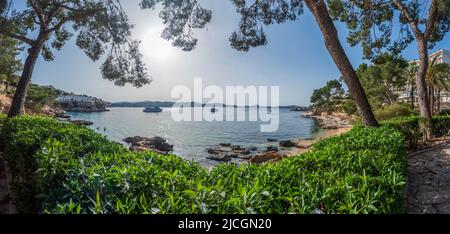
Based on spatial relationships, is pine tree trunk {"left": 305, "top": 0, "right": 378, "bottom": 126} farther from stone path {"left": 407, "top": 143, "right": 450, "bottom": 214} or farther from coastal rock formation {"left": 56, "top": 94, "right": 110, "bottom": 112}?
coastal rock formation {"left": 56, "top": 94, "right": 110, "bottom": 112}

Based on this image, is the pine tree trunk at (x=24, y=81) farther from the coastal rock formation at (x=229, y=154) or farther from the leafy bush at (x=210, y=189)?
the coastal rock formation at (x=229, y=154)

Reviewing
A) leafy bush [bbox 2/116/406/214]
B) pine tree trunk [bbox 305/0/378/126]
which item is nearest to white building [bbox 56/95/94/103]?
pine tree trunk [bbox 305/0/378/126]

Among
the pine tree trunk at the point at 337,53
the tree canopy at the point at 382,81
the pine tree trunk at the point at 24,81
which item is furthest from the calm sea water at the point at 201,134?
the tree canopy at the point at 382,81

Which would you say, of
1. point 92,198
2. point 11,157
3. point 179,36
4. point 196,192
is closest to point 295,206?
point 196,192

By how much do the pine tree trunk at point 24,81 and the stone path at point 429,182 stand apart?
12.0m

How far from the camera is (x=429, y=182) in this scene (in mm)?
Result: 4902

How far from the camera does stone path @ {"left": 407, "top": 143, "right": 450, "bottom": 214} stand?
3742 mm

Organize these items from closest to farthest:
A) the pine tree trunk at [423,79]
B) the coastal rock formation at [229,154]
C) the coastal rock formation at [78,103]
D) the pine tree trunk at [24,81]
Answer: the pine tree trunk at [24,81] < the pine tree trunk at [423,79] < the coastal rock formation at [229,154] < the coastal rock formation at [78,103]

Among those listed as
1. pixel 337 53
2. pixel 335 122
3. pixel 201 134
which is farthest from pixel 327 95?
pixel 337 53

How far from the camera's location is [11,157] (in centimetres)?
396

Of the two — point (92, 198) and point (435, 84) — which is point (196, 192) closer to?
point (92, 198)

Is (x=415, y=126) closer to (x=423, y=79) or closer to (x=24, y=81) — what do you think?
(x=423, y=79)

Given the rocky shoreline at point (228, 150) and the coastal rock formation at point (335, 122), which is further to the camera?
the coastal rock formation at point (335, 122)

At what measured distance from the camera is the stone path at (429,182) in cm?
374
